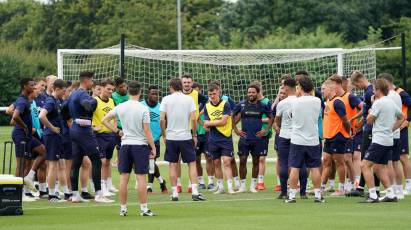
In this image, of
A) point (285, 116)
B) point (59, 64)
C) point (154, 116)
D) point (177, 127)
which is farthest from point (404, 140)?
point (59, 64)

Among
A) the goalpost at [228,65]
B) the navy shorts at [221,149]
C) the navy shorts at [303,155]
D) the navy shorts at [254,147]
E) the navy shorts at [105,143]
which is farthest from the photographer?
the goalpost at [228,65]

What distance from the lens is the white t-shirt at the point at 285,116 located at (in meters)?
18.8

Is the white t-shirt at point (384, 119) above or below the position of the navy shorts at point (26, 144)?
above

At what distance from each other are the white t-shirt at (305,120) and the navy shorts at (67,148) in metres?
4.07

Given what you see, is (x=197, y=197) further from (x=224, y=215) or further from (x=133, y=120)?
(x=133, y=120)

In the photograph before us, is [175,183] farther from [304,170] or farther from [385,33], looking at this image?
[385,33]

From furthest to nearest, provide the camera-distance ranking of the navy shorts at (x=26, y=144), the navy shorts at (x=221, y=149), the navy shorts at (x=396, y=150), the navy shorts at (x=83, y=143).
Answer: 1. the navy shorts at (x=221, y=149)
2. the navy shorts at (x=396, y=150)
3. the navy shorts at (x=26, y=144)
4. the navy shorts at (x=83, y=143)

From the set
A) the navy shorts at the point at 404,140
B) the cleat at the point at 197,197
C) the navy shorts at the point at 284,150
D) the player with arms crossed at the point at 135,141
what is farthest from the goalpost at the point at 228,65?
the player with arms crossed at the point at 135,141

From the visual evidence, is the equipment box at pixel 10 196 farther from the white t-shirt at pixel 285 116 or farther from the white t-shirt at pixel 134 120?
the white t-shirt at pixel 285 116

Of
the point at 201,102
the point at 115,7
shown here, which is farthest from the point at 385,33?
the point at 201,102

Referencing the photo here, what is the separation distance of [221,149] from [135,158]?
488 cm

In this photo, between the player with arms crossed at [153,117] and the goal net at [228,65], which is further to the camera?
the goal net at [228,65]

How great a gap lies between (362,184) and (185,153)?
3.39 meters

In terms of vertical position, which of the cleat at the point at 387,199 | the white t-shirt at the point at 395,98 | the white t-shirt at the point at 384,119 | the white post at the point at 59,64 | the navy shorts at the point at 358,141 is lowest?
the cleat at the point at 387,199
